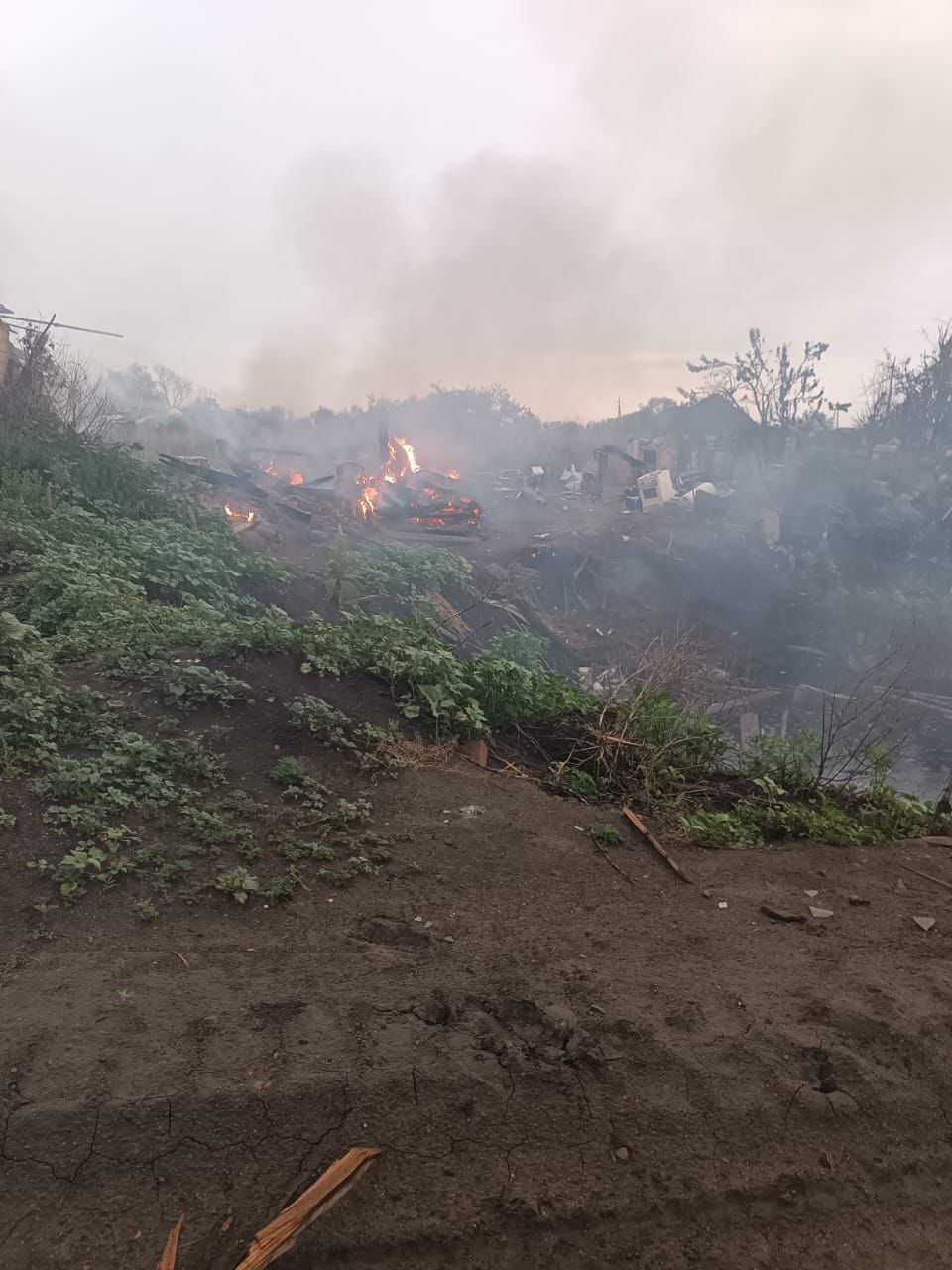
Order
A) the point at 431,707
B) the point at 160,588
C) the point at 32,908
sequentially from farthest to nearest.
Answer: the point at 160,588 → the point at 431,707 → the point at 32,908

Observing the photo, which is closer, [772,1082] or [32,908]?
[772,1082]


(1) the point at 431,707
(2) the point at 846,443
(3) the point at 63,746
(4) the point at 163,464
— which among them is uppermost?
(2) the point at 846,443

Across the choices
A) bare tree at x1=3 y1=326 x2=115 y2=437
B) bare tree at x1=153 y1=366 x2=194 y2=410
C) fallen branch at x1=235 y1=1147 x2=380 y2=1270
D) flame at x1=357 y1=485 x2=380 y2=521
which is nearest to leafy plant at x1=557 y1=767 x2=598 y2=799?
fallen branch at x1=235 y1=1147 x2=380 y2=1270

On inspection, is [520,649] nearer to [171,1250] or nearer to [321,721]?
[321,721]

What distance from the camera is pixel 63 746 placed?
15.1ft

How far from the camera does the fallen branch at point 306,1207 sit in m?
1.92

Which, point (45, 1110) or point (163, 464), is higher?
point (163, 464)

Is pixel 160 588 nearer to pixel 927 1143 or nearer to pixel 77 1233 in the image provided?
pixel 77 1233

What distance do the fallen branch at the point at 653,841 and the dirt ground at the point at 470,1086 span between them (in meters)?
0.65

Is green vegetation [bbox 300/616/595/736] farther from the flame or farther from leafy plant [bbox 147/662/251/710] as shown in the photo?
the flame

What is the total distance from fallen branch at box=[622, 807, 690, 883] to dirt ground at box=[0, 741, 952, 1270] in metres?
0.65

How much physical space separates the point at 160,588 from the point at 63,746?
15.9 ft

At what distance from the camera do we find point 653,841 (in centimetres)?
488

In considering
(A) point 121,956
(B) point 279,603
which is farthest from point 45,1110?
(B) point 279,603
